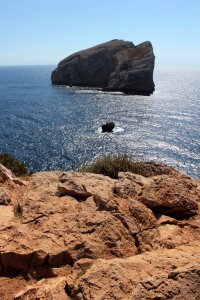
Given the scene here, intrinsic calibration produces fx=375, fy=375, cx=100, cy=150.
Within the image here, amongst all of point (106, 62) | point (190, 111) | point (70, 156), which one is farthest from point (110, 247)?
point (106, 62)

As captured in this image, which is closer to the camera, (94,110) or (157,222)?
(157,222)

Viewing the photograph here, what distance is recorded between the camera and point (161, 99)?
137500 mm

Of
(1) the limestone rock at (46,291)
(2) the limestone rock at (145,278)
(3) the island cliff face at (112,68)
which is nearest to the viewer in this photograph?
(2) the limestone rock at (145,278)

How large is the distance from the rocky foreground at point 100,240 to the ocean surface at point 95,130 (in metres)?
32.3

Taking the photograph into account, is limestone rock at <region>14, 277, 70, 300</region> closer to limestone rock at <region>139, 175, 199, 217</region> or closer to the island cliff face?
limestone rock at <region>139, 175, 199, 217</region>

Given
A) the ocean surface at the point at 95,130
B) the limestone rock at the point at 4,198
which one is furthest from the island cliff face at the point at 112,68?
the limestone rock at the point at 4,198

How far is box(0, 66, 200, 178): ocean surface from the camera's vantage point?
216 ft

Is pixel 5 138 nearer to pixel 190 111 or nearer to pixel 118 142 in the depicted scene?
pixel 118 142

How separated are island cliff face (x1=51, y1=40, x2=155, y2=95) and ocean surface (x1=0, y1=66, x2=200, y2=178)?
11583mm

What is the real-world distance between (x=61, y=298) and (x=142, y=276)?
5.61 feet

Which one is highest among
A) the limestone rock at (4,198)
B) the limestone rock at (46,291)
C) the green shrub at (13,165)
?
the limestone rock at (4,198)

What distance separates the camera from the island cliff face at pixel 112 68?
14512cm

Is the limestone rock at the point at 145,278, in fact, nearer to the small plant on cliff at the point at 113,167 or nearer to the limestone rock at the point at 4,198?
the limestone rock at the point at 4,198

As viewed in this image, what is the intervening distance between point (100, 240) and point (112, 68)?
161m
